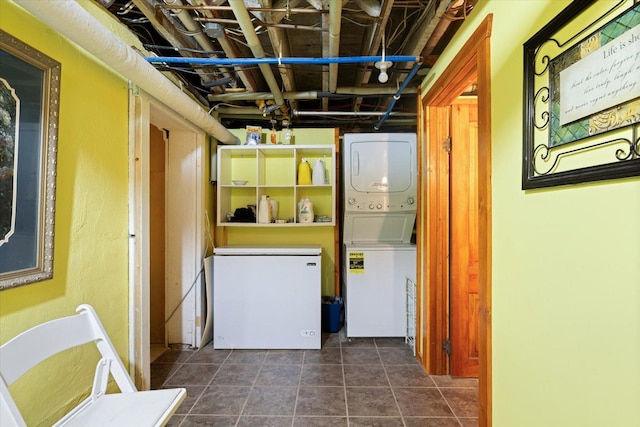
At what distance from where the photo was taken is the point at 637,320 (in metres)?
0.64

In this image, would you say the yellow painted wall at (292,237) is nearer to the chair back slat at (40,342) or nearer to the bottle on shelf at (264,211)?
the bottle on shelf at (264,211)

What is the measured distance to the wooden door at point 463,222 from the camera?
6.85 feet

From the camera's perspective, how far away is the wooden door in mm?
2088

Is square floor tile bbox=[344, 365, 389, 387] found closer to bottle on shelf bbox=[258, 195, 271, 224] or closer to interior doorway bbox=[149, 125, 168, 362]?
bottle on shelf bbox=[258, 195, 271, 224]

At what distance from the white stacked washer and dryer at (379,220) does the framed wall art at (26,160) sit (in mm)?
2057

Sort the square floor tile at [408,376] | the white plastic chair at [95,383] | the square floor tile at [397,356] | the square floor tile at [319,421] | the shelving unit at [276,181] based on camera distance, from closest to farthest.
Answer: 1. the white plastic chair at [95,383]
2. the square floor tile at [319,421]
3. the square floor tile at [408,376]
4. the square floor tile at [397,356]
5. the shelving unit at [276,181]

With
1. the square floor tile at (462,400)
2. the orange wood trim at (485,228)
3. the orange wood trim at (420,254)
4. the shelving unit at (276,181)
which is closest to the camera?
the orange wood trim at (485,228)

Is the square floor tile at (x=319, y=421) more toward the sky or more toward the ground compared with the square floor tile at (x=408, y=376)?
more toward the ground

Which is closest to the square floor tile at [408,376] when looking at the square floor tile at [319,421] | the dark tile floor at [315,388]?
the dark tile floor at [315,388]

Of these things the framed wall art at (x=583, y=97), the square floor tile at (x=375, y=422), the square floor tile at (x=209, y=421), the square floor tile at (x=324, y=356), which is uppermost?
the framed wall art at (x=583, y=97)

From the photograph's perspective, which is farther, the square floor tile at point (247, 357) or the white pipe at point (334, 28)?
the square floor tile at point (247, 357)

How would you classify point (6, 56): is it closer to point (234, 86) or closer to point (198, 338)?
point (234, 86)

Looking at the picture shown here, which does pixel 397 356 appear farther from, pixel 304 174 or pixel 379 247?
pixel 304 174

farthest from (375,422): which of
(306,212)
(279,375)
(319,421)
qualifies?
(306,212)
